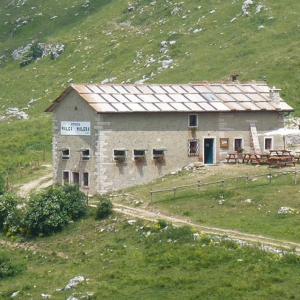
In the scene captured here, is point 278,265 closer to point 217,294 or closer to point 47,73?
point 217,294

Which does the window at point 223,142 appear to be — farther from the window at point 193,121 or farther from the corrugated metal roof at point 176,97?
the window at point 193,121

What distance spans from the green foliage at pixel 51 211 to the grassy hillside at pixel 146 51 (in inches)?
1018

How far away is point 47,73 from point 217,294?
274ft

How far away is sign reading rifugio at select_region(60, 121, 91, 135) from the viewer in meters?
64.0

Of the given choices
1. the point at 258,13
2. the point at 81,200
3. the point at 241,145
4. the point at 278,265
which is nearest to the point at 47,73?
the point at 258,13

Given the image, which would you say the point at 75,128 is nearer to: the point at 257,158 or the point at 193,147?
the point at 193,147

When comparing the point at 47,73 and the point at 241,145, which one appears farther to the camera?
the point at 47,73

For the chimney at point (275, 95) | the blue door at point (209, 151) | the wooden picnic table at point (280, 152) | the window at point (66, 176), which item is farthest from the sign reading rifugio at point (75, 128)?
the chimney at point (275, 95)

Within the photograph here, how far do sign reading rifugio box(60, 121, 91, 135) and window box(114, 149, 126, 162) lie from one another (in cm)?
230

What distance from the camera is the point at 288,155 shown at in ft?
211

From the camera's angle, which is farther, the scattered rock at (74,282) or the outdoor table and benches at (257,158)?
the outdoor table and benches at (257,158)

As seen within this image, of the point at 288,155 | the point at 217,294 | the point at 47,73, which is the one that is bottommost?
the point at 217,294

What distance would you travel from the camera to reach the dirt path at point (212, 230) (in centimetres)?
4572

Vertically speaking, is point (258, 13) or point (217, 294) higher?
point (258, 13)
